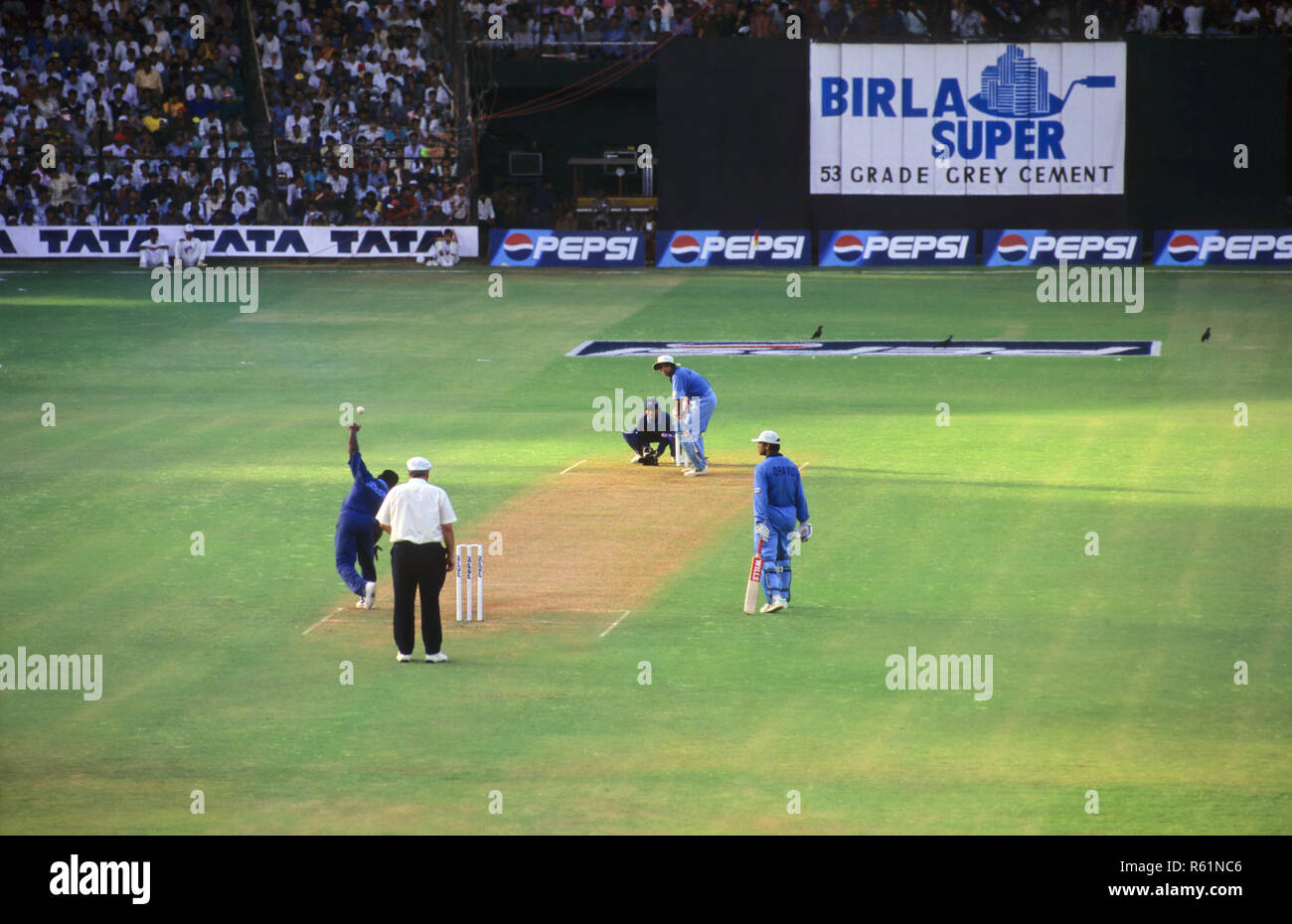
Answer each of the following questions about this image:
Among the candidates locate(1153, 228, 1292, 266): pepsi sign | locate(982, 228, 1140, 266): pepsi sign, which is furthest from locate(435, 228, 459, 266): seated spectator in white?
locate(1153, 228, 1292, 266): pepsi sign

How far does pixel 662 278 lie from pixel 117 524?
2827 cm

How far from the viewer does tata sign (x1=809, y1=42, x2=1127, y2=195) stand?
168 ft

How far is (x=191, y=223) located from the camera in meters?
52.3

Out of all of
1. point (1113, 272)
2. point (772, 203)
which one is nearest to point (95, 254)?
point (772, 203)

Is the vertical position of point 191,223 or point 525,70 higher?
point 525,70

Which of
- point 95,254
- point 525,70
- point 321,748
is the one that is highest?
point 525,70

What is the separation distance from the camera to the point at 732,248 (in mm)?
52188

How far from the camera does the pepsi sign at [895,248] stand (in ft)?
168

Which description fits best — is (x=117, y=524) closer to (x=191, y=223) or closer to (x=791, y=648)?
(x=791, y=648)

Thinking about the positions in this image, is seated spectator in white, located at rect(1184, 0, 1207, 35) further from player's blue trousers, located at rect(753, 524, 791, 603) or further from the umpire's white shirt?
the umpire's white shirt

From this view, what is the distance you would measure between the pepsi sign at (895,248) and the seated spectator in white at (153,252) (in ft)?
59.5

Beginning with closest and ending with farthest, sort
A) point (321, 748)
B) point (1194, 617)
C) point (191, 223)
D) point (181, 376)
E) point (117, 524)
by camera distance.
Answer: point (321, 748) → point (1194, 617) → point (117, 524) → point (181, 376) → point (191, 223)

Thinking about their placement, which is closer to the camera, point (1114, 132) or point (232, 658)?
point (232, 658)

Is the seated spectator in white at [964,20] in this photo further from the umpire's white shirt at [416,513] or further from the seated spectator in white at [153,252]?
the umpire's white shirt at [416,513]
